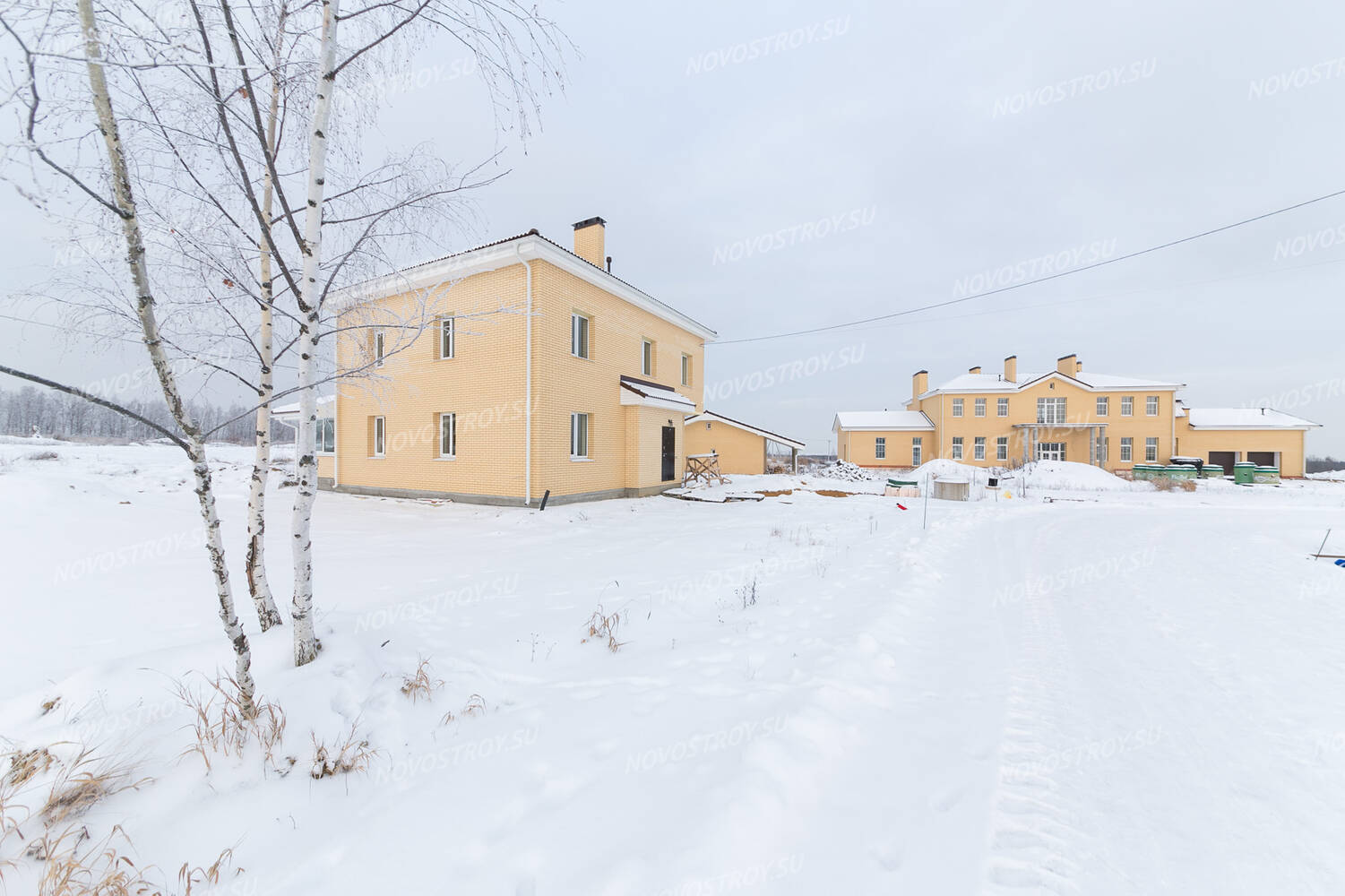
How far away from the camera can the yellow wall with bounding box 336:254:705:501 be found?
11234 millimetres

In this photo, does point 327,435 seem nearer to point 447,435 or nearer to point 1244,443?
point 447,435

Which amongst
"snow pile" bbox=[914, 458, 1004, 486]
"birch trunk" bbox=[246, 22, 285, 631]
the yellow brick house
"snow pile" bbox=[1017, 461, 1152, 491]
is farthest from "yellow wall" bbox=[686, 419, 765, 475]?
"birch trunk" bbox=[246, 22, 285, 631]

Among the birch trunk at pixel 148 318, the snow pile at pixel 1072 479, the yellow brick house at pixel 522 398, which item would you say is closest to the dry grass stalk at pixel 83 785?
the birch trunk at pixel 148 318

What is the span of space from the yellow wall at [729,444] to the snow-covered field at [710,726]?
14.8 meters

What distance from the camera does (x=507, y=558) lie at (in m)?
6.58

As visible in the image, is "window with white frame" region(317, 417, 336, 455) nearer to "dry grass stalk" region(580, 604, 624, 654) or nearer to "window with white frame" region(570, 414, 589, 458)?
"window with white frame" region(570, 414, 589, 458)

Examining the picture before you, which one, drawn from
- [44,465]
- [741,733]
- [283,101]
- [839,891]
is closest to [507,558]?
[741,733]

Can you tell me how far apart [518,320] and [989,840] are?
11.0 metres

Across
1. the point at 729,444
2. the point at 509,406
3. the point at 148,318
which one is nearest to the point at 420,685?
the point at 148,318

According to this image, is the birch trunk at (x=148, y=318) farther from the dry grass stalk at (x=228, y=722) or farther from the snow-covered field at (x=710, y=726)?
the snow-covered field at (x=710, y=726)

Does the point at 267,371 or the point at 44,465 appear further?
the point at 44,465

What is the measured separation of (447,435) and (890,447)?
28.9 meters

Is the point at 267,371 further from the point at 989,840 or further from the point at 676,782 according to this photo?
the point at 989,840

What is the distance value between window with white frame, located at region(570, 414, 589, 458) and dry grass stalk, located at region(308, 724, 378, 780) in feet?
32.5
